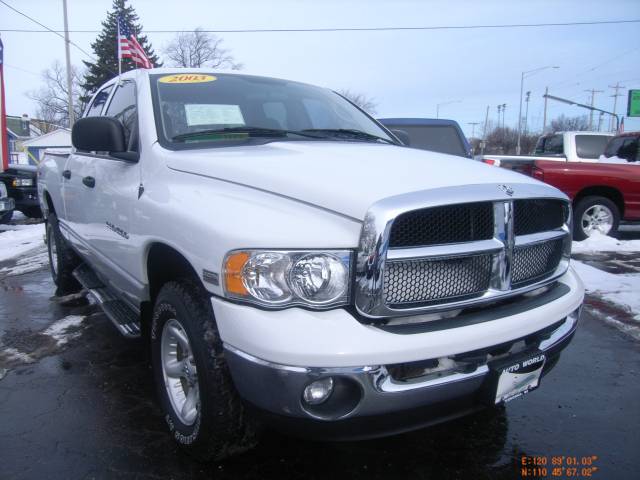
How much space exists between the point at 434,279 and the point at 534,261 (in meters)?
0.65

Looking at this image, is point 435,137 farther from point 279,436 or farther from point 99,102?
point 279,436

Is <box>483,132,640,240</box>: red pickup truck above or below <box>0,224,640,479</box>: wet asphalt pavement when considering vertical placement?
above

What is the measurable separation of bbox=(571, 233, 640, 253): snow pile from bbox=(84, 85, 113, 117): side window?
6472 mm

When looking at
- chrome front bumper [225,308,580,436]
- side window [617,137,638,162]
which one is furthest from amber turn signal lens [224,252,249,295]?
side window [617,137,638,162]

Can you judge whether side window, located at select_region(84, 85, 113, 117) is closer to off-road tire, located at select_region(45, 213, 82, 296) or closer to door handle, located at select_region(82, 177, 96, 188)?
door handle, located at select_region(82, 177, 96, 188)

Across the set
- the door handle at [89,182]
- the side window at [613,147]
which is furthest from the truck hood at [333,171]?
the side window at [613,147]

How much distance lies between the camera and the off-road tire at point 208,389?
1943 millimetres

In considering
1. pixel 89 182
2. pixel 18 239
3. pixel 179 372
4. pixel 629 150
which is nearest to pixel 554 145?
pixel 629 150

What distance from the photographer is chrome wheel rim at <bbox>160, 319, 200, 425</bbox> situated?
7.27ft

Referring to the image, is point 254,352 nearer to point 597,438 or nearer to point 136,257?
point 136,257

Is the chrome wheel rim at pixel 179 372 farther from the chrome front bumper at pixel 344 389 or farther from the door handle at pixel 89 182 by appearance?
the door handle at pixel 89 182

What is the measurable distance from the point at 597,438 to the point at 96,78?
155 feet

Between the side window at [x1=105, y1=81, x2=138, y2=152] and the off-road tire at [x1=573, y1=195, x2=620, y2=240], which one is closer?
the side window at [x1=105, y1=81, x2=138, y2=152]

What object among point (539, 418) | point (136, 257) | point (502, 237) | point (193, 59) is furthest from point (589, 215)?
point (193, 59)
